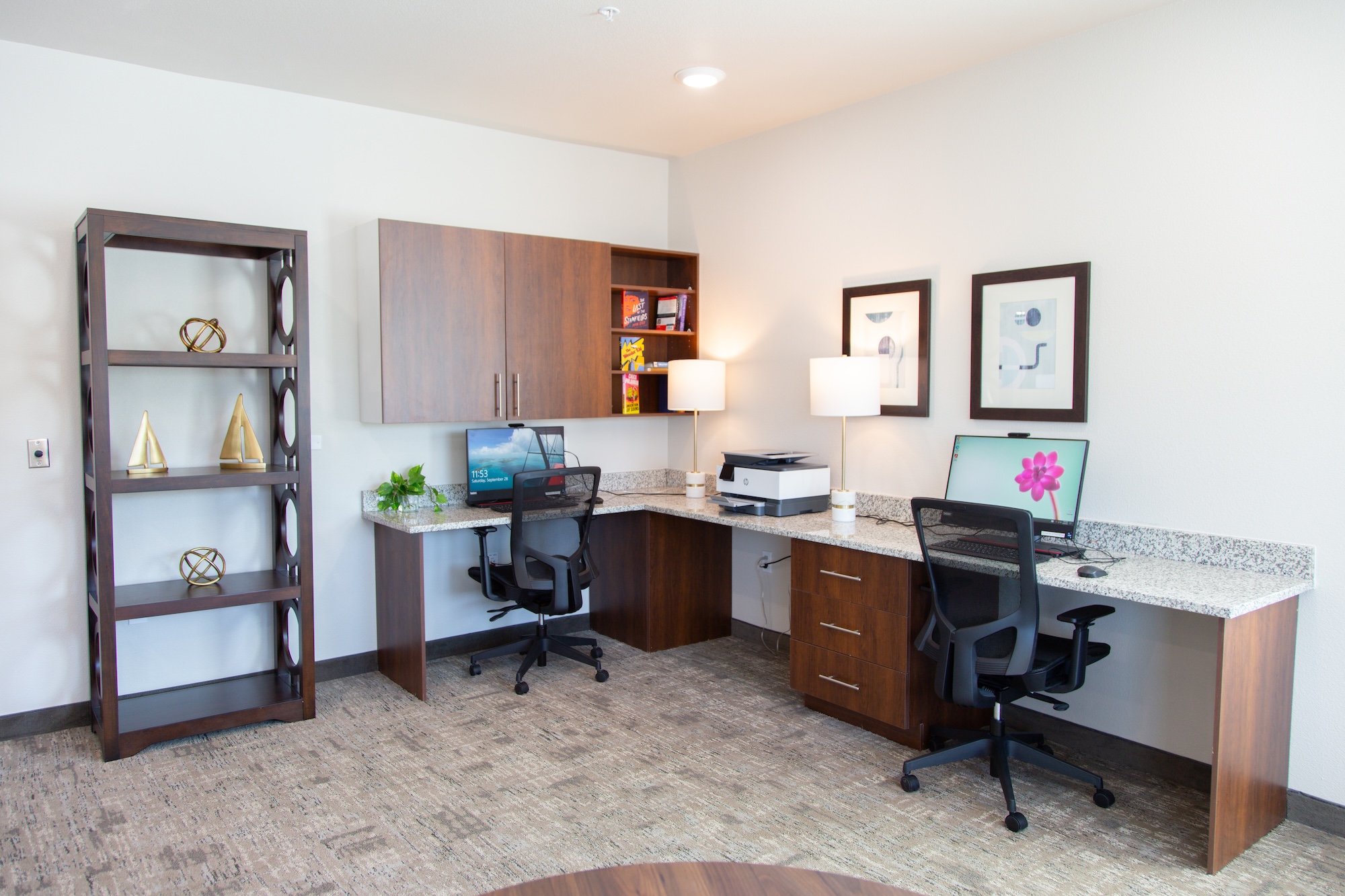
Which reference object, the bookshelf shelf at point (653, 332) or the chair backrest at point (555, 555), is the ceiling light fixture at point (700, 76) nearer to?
the bookshelf shelf at point (653, 332)

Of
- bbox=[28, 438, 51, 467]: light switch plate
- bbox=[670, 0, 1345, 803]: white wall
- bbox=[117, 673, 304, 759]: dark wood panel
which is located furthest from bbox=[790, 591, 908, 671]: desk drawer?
bbox=[28, 438, 51, 467]: light switch plate

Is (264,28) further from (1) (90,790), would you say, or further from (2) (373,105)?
(1) (90,790)

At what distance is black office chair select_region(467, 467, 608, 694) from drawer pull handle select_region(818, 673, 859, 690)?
42.3 inches

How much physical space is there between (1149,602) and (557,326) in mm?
2977

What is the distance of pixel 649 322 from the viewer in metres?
5.02

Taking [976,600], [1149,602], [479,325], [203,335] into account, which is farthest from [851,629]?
[203,335]

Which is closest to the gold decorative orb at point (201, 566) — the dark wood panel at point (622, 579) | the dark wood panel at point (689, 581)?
the dark wood panel at point (622, 579)

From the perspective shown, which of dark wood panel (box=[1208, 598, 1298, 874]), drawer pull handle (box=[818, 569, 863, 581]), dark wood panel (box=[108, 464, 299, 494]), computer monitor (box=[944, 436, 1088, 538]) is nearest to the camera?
dark wood panel (box=[1208, 598, 1298, 874])

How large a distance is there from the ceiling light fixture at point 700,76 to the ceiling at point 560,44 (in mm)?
41

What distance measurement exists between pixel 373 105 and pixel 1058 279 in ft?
10.4

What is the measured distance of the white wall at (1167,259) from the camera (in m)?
2.69

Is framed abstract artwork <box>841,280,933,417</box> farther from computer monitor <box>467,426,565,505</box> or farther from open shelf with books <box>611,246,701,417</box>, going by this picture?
computer monitor <box>467,426,565,505</box>

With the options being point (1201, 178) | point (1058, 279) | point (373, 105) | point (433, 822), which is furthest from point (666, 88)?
point (433, 822)

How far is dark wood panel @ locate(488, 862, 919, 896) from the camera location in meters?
1.37
